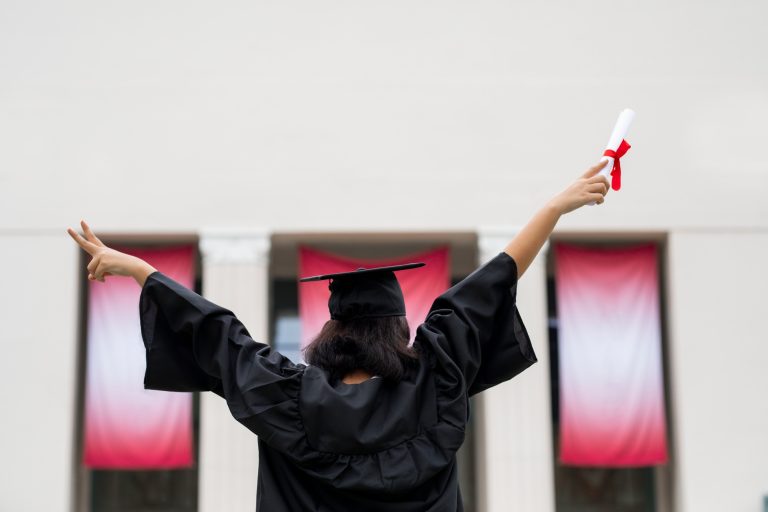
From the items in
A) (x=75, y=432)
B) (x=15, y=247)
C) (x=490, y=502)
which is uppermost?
(x=15, y=247)

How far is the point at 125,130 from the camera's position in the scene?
1166cm

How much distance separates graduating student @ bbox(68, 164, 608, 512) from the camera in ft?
7.55

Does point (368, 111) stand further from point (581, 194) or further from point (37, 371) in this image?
point (581, 194)

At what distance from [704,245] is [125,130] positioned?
6.70 meters

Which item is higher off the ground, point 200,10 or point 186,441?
point 200,10

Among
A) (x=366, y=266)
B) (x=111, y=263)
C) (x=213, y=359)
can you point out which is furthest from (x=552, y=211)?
(x=366, y=266)

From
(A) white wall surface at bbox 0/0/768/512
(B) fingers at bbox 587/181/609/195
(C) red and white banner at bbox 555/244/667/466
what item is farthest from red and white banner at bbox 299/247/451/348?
(B) fingers at bbox 587/181/609/195

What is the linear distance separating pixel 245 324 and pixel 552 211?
9461mm

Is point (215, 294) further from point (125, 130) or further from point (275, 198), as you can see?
point (125, 130)

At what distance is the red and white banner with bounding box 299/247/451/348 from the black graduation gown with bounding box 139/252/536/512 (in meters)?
8.91

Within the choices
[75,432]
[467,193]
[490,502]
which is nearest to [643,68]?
[467,193]

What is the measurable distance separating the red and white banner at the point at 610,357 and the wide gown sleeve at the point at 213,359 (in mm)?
9821

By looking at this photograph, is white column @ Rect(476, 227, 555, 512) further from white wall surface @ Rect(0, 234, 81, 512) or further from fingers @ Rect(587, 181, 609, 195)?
fingers @ Rect(587, 181, 609, 195)

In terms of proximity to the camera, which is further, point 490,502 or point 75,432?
point 75,432
